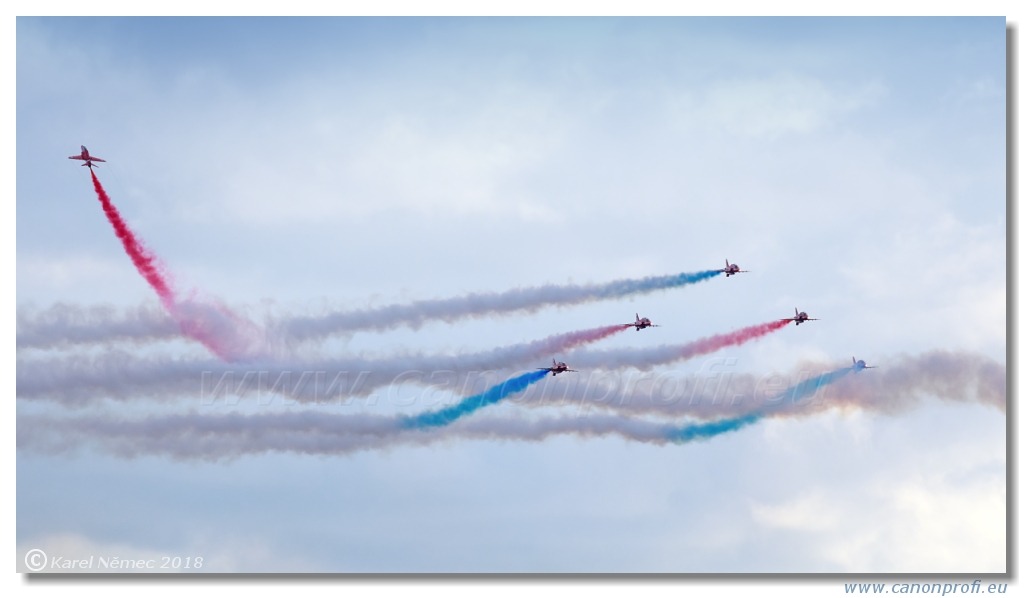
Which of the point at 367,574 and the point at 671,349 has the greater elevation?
the point at 671,349

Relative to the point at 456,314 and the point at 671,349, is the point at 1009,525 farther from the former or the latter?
the point at 456,314

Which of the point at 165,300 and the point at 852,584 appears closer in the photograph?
the point at 852,584

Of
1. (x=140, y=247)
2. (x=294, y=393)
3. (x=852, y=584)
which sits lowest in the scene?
(x=852, y=584)

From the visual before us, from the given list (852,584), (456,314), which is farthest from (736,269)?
(852,584)
